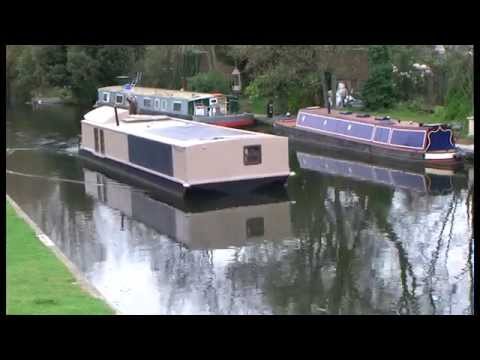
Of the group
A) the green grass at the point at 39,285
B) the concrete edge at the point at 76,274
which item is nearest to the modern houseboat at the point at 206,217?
the concrete edge at the point at 76,274

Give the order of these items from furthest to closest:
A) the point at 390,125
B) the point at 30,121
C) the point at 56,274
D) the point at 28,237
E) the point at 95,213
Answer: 1. the point at 30,121
2. the point at 390,125
3. the point at 95,213
4. the point at 28,237
5. the point at 56,274

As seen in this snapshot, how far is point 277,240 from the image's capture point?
1338 centimetres

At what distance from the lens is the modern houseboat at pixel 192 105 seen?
29.8 metres

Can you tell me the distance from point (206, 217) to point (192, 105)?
1545cm

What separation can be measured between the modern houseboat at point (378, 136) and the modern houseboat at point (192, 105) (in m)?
2.88

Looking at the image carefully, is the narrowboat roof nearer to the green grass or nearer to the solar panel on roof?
the solar panel on roof

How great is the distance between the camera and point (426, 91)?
29141mm

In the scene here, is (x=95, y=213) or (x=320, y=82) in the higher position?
(x=320, y=82)

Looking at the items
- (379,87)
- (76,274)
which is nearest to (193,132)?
(76,274)

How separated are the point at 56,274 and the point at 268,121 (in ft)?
70.8

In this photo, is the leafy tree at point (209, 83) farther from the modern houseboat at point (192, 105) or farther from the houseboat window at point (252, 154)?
the houseboat window at point (252, 154)

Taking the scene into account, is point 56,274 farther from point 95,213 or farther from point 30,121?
point 30,121
